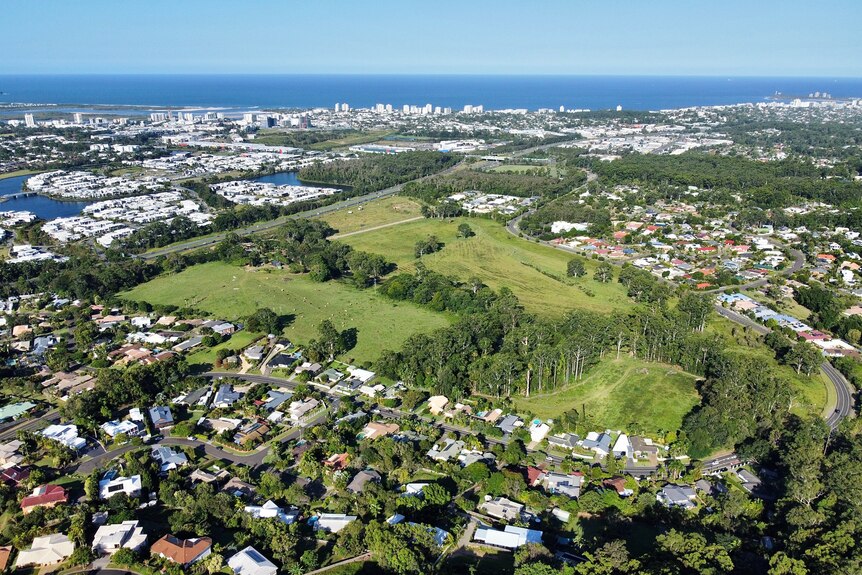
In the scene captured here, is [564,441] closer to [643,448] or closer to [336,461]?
[643,448]

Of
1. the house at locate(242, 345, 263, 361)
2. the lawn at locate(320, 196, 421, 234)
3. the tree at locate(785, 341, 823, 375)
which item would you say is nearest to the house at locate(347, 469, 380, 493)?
the house at locate(242, 345, 263, 361)

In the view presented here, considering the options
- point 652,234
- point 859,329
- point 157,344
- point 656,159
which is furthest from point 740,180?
point 157,344

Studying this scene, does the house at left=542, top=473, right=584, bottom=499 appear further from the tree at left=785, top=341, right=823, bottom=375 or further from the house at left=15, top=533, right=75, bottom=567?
the house at left=15, top=533, right=75, bottom=567

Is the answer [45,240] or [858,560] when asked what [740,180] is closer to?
[858,560]

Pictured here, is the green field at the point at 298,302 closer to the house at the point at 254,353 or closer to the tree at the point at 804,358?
the house at the point at 254,353

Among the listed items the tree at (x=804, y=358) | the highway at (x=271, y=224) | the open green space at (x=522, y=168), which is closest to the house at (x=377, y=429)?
the tree at (x=804, y=358)

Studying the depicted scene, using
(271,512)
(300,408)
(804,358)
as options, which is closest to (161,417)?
(300,408)
